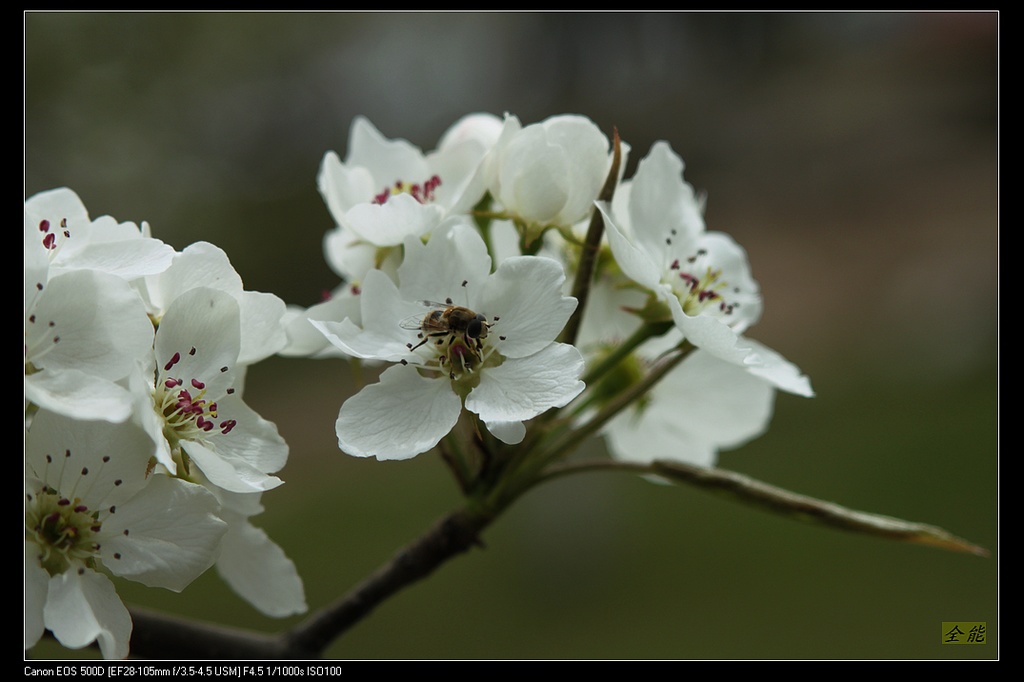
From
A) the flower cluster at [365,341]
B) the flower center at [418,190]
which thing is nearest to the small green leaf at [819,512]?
the flower cluster at [365,341]

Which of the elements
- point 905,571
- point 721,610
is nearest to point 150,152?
point 721,610

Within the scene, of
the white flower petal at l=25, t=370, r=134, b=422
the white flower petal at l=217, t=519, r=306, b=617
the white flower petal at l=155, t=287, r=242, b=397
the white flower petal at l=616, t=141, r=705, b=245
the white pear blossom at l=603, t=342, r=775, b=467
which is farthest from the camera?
the white pear blossom at l=603, t=342, r=775, b=467

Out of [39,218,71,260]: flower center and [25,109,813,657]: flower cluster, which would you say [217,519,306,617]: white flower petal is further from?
[39,218,71,260]: flower center

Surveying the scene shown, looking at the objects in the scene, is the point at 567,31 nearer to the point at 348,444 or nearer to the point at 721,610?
the point at 721,610

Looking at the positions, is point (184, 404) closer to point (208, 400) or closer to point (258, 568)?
point (208, 400)

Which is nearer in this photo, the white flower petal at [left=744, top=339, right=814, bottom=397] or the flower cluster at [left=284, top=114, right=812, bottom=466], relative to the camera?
the flower cluster at [left=284, top=114, right=812, bottom=466]

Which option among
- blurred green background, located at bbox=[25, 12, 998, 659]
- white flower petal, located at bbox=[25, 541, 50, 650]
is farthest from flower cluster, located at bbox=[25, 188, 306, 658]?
blurred green background, located at bbox=[25, 12, 998, 659]

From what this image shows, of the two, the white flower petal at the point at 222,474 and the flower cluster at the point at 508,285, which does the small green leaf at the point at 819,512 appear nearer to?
the flower cluster at the point at 508,285
